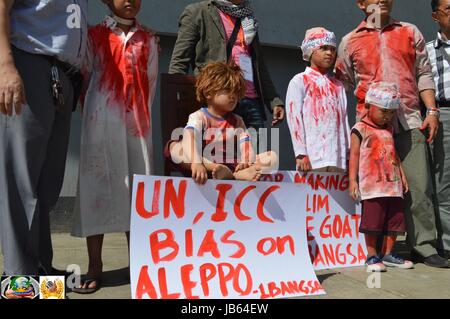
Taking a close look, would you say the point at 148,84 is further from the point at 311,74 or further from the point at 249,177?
the point at 311,74

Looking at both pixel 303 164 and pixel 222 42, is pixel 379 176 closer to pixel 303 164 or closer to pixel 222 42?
pixel 303 164

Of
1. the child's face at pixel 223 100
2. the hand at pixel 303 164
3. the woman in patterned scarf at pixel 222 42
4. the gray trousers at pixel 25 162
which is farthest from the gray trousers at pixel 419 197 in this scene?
the gray trousers at pixel 25 162

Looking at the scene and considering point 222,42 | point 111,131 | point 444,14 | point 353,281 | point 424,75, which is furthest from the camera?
point 444,14

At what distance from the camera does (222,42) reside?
328 cm

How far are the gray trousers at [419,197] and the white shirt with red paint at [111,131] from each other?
1.87 metres

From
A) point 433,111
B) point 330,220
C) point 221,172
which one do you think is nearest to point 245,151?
point 221,172

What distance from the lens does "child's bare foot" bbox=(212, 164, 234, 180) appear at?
8.86 feet

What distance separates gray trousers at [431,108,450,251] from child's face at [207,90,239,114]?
1.75m

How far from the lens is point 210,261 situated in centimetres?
261

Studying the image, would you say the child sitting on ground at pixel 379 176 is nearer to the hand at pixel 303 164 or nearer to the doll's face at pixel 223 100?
the hand at pixel 303 164

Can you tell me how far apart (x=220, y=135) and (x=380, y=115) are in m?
1.17

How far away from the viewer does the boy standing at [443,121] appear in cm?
374

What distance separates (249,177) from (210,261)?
0.51 metres
